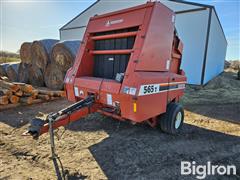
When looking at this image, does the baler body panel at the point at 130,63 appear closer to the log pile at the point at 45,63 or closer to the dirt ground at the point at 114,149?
the dirt ground at the point at 114,149

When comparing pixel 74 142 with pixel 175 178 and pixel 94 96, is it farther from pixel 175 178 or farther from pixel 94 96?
pixel 175 178

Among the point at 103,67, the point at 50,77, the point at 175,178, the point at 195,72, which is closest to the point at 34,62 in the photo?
the point at 50,77

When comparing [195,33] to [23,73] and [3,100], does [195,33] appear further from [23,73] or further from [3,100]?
[3,100]

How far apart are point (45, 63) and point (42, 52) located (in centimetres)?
45

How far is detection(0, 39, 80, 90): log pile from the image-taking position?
6.65 meters

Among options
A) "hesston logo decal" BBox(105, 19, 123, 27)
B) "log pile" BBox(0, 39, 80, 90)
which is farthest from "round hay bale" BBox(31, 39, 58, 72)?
"hesston logo decal" BBox(105, 19, 123, 27)

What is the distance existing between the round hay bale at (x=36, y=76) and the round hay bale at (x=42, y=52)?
207 mm

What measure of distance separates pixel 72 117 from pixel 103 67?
135 centimetres

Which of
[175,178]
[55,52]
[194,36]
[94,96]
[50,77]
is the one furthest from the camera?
[194,36]

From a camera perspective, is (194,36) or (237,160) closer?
(237,160)

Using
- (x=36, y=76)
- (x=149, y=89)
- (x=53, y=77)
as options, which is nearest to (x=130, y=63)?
(x=149, y=89)

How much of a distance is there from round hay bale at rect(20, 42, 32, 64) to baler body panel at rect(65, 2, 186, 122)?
17.0 feet

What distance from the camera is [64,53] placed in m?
6.58

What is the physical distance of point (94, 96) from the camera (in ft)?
10.8
